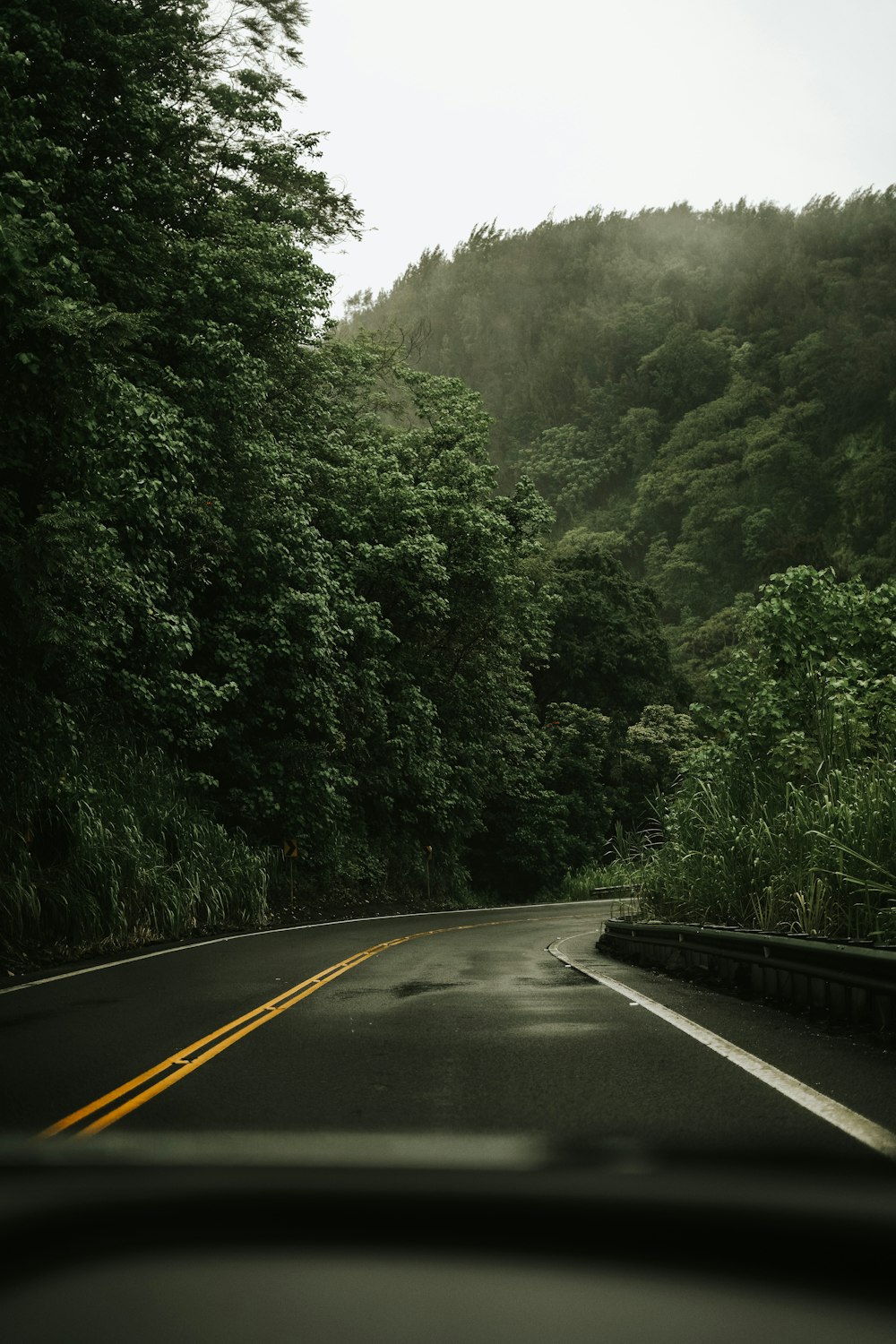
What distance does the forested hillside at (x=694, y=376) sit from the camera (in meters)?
76.2

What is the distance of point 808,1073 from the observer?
7543mm

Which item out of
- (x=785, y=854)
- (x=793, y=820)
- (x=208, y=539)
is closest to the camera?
(x=785, y=854)

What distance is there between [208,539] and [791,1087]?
20.9 metres

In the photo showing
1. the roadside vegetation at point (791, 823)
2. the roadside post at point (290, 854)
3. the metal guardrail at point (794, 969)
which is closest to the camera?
the metal guardrail at point (794, 969)

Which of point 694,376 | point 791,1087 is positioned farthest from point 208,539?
point 694,376

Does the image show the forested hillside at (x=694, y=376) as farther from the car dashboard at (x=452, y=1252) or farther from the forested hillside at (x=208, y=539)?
the car dashboard at (x=452, y=1252)

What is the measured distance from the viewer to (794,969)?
1046 cm

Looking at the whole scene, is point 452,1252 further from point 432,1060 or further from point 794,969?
point 794,969

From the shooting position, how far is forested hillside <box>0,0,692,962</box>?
17781 mm

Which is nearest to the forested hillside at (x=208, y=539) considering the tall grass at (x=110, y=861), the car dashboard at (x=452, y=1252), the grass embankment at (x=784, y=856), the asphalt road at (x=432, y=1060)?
the tall grass at (x=110, y=861)

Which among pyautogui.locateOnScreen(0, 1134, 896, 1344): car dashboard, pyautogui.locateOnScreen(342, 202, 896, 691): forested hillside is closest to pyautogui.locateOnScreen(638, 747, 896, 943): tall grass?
pyautogui.locateOnScreen(0, 1134, 896, 1344): car dashboard

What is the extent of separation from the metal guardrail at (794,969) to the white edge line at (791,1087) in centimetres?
96

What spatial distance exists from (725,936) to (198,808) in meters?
16.0

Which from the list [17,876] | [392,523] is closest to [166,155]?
[392,523]
